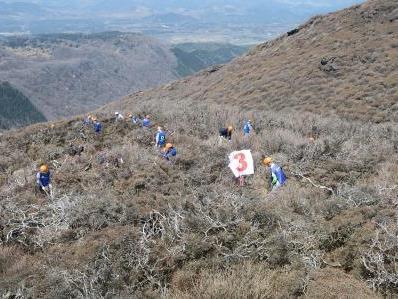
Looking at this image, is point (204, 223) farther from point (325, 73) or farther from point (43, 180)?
point (325, 73)

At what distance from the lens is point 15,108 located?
179500 mm

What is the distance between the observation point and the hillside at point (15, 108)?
17075 cm

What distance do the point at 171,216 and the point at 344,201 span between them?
117 inches

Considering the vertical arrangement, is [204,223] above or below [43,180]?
above

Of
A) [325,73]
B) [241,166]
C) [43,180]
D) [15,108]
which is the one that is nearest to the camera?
[241,166]

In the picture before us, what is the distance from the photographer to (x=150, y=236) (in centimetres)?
782

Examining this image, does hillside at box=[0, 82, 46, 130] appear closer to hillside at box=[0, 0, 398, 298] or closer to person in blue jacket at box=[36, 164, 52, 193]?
hillside at box=[0, 0, 398, 298]

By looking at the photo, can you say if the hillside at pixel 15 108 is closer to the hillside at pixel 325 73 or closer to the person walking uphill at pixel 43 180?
the hillside at pixel 325 73

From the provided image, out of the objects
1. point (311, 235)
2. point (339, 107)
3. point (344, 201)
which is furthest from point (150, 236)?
point (339, 107)

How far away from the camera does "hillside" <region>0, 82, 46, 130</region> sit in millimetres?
170750

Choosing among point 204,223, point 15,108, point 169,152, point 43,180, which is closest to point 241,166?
point 169,152

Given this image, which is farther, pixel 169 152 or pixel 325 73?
pixel 325 73

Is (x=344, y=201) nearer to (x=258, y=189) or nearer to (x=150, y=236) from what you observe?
(x=258, y=189)

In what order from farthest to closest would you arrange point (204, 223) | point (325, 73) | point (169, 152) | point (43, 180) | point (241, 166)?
point (325, 73)
point (169, 152)
point (43, 180)
point (241, 166)
point (204, 223)
